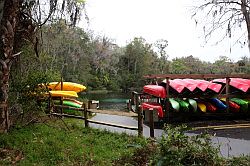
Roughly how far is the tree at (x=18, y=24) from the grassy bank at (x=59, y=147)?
0.67 metres

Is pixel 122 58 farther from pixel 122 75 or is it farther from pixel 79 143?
pixel 79 143

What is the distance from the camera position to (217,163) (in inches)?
194

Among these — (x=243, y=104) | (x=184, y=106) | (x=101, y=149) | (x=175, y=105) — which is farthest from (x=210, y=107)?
(x=101, y=149)

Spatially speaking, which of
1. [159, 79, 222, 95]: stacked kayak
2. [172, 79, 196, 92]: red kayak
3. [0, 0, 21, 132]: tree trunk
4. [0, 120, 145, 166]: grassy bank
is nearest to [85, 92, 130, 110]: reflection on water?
[172, 79, 196, 92]: red kayak

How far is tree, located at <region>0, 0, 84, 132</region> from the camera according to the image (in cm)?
748

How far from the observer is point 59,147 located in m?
7.18

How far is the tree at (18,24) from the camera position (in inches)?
295

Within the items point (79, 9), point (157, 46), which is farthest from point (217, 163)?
point (157, 46)

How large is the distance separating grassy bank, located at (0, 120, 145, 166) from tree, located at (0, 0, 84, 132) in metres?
0.67

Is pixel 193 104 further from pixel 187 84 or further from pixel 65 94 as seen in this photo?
pixel 65 94

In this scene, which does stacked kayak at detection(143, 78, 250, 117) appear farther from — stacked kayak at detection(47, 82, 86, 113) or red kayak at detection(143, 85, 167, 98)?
stacked kayak at detection(47, 82, 86, 113)

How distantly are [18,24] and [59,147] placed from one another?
377 centimetres

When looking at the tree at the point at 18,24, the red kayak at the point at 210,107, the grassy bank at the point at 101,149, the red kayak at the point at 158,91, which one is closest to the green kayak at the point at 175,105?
the red kayak at the point at 158,91

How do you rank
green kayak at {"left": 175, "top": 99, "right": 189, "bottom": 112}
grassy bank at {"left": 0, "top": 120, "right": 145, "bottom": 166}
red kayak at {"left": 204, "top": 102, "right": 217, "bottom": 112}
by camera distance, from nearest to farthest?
grassy bank at {"left": 0, "top": 120, "right": 145, "bottom": 166}, green kayak at {"left": 175, "top": 99, "right": 189, "bottom": 112}, red kayak at {"left": 204, "top": 102, "right": 217, "bottom": 112}
